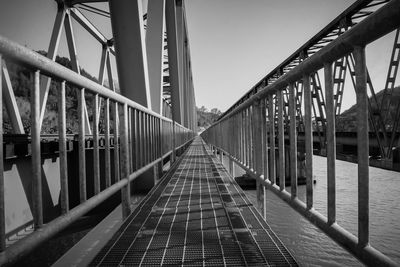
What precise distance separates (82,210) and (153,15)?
7451 millimetres

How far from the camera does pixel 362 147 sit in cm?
108

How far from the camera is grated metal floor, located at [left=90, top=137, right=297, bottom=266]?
5.46 feet

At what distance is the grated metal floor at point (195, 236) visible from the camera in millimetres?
1663

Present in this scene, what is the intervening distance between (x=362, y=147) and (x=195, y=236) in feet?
4.40

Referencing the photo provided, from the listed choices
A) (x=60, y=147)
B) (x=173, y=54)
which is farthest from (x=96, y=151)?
(x=173, y=54)

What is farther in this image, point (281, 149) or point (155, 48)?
point (155, 48)

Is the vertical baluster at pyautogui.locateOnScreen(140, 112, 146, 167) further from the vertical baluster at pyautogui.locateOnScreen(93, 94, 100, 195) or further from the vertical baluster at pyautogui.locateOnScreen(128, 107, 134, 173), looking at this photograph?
the vertical baluster at pyautogui.locateOnScreen(93, 94, 100, 195)

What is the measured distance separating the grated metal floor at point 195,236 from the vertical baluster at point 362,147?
0.64 meters

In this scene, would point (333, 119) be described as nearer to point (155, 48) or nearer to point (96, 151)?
point (96, 151)

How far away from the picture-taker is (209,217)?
245 cm

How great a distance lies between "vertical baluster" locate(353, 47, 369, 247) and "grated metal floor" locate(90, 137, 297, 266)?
64 centimetres

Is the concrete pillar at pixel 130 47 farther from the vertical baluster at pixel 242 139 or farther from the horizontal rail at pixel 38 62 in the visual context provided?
the horizontal rail at pixel 38 62

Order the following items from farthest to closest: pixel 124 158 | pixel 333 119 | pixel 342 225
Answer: pixel 342 225 → pixel 124 158 → pixel 333 119

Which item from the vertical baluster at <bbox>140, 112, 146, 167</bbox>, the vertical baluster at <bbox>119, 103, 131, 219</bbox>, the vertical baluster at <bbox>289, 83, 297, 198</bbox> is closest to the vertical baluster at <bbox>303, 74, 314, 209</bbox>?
→ the vertical baluster at <bbox>289, 83, 297, 198</bbox>
